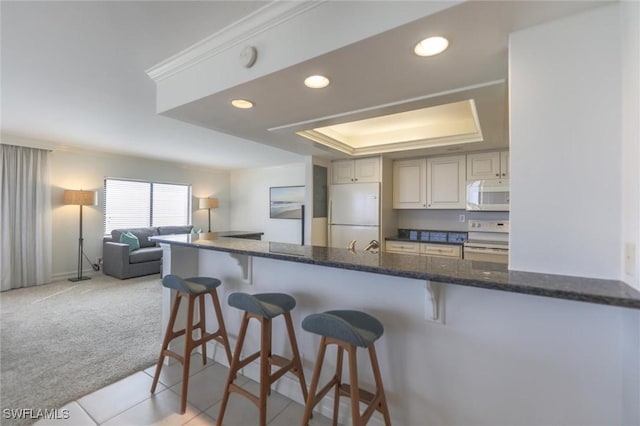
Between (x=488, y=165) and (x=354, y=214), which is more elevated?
(x=488, y=165)

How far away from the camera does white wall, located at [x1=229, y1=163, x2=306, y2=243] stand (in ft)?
21.9

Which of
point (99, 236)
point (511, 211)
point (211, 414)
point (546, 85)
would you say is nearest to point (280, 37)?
point (546, 85)

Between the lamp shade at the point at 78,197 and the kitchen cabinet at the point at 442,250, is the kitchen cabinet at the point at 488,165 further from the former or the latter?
the lamp shade at the point at 78,197

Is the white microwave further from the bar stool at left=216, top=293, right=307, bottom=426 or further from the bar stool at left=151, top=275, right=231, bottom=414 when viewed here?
the bar stool at left=151, top=275, right=231, bottom=414

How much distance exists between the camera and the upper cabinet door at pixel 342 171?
4070 mm

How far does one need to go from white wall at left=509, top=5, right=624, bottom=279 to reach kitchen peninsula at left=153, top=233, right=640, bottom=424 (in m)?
0.13

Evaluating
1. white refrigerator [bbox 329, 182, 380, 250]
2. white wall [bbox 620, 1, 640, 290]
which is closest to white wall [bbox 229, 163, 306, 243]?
white refrigerator [bbox 329, 182, 380, 250]

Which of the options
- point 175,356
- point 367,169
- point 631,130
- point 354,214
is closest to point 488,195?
point 367,169

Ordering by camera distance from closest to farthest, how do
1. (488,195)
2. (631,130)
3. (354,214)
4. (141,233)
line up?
(631,130) → (488,195) → (354,214) → (141,233)

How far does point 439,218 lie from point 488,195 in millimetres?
819

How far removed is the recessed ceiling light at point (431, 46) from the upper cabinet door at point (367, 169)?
8.08 ft

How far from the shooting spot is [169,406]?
1.82m

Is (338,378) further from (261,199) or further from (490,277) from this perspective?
(261,199)

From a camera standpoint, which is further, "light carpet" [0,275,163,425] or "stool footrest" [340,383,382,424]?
"light carpet" [0,275,163,425]
